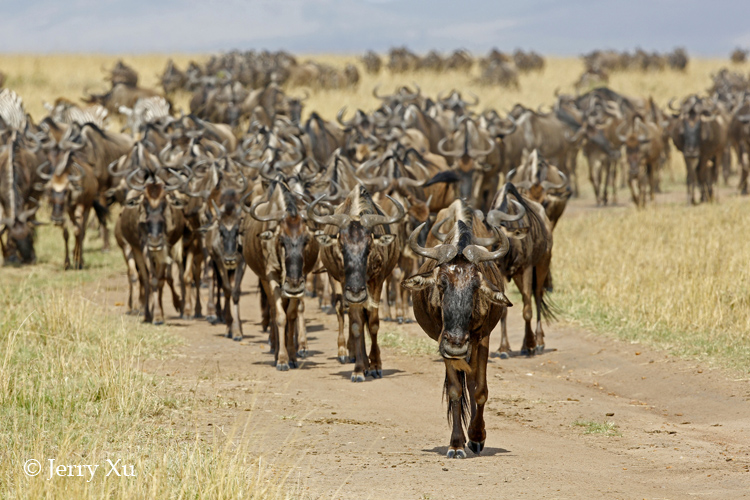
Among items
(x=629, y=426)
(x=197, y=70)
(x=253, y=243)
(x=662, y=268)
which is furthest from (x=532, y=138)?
(x=197, y=70)

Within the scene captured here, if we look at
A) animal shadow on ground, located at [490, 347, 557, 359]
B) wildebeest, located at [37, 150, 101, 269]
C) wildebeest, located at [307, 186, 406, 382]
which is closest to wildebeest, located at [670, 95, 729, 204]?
animal shadow on ground, located at [490, 347, 557, 359]

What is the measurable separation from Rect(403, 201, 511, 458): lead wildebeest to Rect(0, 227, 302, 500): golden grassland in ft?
4.26

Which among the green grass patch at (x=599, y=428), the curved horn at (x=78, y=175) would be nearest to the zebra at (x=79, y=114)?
the curved horn at (x=78, y=175)

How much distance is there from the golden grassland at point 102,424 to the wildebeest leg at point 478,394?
1.41 metres

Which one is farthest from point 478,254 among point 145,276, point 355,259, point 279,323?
point 145,276

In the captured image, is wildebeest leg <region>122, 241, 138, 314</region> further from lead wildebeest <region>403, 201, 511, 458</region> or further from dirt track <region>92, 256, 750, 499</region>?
lead wildebeest <region>403, 201, 511, 458</region>

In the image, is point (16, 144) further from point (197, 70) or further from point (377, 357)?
point (197, 70)

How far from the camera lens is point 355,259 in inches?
368

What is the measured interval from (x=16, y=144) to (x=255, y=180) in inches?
251

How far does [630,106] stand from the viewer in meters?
30.6

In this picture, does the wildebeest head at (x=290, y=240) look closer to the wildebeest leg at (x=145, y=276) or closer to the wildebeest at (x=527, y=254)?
the wildebeest at (x=527, y=254)

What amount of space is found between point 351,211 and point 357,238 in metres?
0.35

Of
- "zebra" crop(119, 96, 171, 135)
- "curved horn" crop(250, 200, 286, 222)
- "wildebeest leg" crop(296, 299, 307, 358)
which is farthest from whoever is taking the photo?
"zebra" crop(119, 96, 171, 135)

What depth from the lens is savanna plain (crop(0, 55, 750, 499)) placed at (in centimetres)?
Answer: 621
